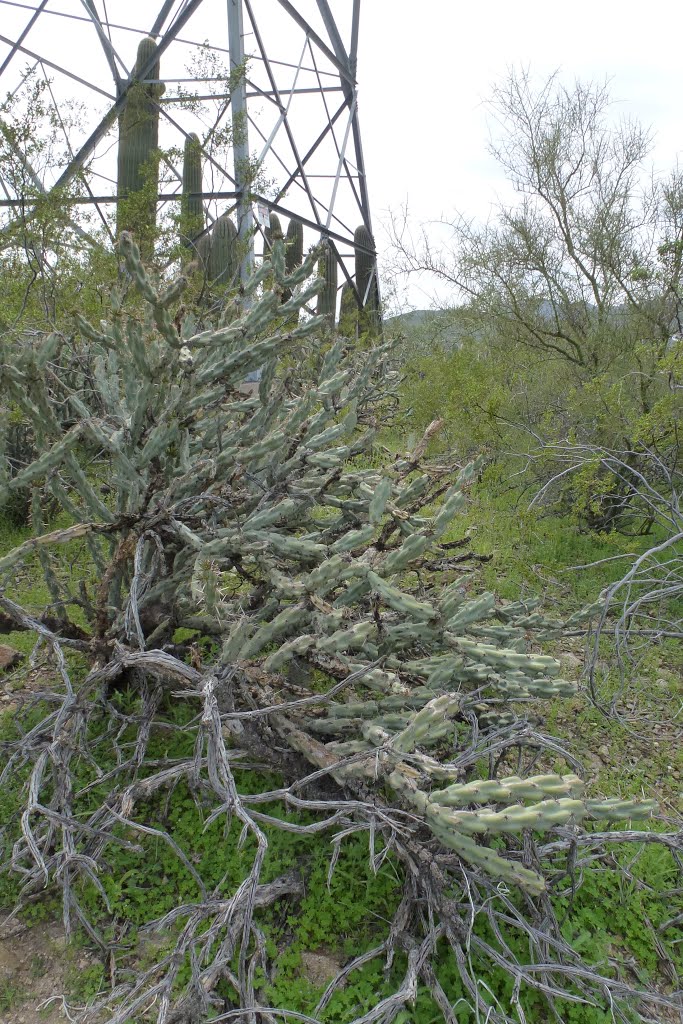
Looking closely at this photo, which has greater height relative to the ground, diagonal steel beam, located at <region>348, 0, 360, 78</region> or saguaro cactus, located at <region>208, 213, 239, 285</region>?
diagonal steel beam, located at <region>348, 0, 360, 78</region>

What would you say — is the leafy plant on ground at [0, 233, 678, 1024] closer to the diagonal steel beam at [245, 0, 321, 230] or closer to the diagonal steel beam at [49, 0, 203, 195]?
the diagonal steel beam at [49, 0, 203, 195]

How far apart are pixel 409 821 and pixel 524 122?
8125 mm

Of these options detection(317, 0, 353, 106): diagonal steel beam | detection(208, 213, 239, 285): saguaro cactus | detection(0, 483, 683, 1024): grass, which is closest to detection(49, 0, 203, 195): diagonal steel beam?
detection(208, 213, 239, 285): saguaro cactus

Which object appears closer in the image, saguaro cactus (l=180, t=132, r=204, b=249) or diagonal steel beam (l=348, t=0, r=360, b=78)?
saguaro cactus (l=180, t=132, r=204, b=249)

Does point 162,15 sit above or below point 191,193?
above

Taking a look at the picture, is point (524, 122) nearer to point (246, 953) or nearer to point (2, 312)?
point (2, 312)

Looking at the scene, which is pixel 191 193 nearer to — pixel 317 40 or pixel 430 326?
pixel 430 326

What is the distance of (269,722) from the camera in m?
2.39

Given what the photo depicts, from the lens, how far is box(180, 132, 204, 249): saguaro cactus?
808cm

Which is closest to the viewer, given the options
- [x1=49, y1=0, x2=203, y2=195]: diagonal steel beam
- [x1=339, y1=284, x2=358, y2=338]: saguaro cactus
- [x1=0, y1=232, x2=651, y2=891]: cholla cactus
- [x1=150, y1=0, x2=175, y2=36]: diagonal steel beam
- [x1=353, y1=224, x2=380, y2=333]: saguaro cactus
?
[x1=0, y1=232, x2=651, y2=891]: cholla cactus

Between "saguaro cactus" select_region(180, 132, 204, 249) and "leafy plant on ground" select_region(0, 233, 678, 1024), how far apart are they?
18.1ft

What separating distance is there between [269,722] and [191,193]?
8578 millimetres

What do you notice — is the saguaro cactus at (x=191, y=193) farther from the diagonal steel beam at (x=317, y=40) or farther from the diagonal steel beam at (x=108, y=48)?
the diagonal steel beam at (x=317, y=40)

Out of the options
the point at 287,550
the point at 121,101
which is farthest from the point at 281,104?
the point at 287,550
